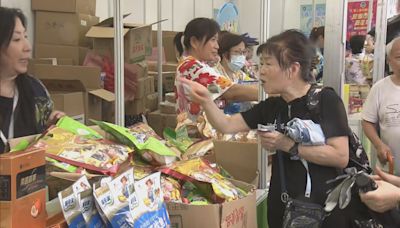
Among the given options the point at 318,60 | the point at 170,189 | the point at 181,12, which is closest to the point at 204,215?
the point at 170,189

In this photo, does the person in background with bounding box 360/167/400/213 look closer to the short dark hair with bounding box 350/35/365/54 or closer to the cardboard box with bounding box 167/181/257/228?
the cardboard box with bounding box 167/181/257/228

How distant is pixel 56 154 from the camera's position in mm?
1443

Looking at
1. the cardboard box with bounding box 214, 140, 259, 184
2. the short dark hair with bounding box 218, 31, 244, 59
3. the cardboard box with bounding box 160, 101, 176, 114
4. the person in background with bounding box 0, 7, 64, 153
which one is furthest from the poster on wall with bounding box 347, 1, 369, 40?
the person in background with bounding box 0, 7, 64, 153

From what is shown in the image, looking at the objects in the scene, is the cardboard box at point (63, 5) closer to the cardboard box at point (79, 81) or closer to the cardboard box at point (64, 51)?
the cardboard box at point (64, 51)

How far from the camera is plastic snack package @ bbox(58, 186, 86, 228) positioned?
47.1 inches

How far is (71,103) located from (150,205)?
2215 millimetres

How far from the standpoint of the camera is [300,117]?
5.71ft

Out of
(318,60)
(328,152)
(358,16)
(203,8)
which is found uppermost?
(203,8)

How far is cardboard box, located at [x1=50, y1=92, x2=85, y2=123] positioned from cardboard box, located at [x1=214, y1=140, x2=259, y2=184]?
1.60 metres

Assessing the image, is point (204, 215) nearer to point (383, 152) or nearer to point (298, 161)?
point (298, 161)

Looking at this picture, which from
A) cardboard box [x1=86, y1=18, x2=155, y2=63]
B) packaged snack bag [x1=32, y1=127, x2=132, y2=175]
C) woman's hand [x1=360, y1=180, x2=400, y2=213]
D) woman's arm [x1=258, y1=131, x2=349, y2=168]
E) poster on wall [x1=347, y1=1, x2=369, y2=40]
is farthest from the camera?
poster on wall [x1=347, y1=1, x2=369, y2=40]

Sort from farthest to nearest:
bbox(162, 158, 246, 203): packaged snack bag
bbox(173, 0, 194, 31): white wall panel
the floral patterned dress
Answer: bbox(173, 0, 194, 31): white wall panel → the floral patterned dress → bbox(162, 158, 246, 203): packaged snack bag

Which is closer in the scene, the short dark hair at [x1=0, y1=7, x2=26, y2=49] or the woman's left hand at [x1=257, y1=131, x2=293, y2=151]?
the woman's left hand at [x1=257, y1=131, x2=293, y2=151]

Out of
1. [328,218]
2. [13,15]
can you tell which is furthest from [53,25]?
[328,218]
